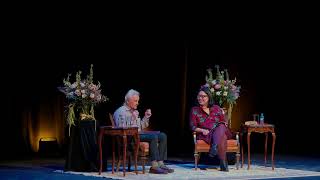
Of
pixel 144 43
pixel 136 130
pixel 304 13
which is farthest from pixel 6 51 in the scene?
pixel 304 13

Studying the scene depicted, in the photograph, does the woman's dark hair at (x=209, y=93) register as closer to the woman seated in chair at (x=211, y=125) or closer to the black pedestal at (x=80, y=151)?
the woman seated in chair at (x=211, y=125)

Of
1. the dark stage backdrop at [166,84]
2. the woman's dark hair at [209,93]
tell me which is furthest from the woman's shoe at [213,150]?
the dark stage backdrop at [166,84]

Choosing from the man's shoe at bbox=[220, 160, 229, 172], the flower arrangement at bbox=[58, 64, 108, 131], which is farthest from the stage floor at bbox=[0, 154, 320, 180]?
the flower arrangement at bbox=[58, 64, 108, 131]

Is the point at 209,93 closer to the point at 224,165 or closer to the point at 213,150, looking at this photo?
the point at 213,150

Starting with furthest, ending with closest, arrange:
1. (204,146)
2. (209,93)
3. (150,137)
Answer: (209,93)
(204,146)
(150,137)

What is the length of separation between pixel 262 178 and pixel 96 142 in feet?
6.77

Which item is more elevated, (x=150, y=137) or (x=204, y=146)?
(x=150, y=137)

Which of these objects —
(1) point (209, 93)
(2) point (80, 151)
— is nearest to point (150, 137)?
(2) point (80, 151)

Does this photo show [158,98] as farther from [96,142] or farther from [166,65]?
[96,142]

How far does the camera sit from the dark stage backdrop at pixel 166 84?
9586 mm

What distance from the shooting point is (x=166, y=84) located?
10.6 m

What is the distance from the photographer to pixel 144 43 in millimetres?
10281

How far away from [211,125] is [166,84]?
8.40 ft

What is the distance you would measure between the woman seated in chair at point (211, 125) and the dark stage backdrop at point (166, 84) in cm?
206
